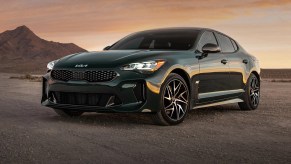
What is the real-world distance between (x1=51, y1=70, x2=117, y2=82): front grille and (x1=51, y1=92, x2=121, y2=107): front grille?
232mm

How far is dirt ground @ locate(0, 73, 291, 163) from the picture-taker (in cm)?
579

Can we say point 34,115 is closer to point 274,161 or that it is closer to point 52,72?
point 52,72

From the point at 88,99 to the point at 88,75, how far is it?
1.20 feet

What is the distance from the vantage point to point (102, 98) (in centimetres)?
824

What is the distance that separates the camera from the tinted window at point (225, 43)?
412 inches

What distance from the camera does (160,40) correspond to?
386 inches

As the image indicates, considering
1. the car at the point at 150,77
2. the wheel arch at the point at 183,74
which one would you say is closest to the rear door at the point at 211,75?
the car at the point at 150,77

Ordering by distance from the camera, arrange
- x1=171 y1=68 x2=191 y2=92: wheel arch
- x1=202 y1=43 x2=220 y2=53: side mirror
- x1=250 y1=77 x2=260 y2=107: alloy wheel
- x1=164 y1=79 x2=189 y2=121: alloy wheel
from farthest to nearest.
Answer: x1=250 y1=77 x2=260 y2=107: alloy wheel → x1=202 y1=43 x2=220 y2=53: side mirror → x1=171 y1=68 x2=191 y2=92: wheel arch → x1=164 y1=79 x2=189 y2=121: alloy wheel

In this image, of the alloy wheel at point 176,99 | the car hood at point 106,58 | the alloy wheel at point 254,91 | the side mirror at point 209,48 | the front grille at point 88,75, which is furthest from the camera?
the alloy wheel at point 254,91

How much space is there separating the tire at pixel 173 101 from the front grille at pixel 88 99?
2.23ft

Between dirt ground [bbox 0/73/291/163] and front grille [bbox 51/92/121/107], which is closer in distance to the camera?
dirt ground [bbox 0/73/291/163]

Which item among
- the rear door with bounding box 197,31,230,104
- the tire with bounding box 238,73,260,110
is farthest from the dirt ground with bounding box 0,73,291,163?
the tire with bounding box 238,73,260,110

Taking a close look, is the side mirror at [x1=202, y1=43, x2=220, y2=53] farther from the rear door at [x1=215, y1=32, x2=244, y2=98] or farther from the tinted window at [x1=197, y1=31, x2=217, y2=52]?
the rear door at [x1=215, y1=32, x2=244, y2=98]

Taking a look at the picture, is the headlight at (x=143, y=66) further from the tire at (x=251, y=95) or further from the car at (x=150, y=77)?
the tire at (x=251, y=95)
